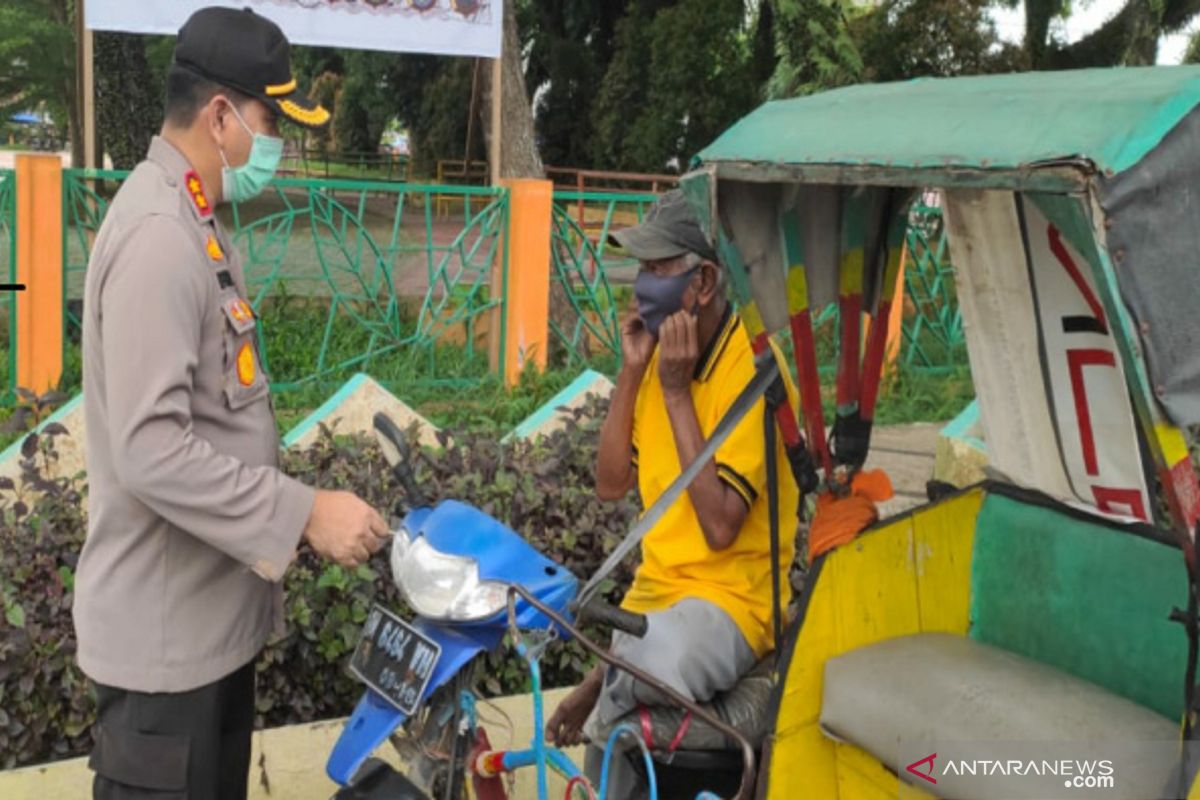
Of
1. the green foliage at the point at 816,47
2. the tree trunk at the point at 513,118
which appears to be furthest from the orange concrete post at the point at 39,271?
the green foliage at the point at 816,47

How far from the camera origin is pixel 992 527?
Result: 2.92m

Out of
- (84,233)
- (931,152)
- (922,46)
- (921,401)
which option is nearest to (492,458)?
(931,152)

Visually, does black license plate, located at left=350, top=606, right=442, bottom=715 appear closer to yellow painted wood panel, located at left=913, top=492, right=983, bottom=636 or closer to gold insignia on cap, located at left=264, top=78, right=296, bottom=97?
gold insignia on cap, located at left=264, top=78, right=296, bottom=97

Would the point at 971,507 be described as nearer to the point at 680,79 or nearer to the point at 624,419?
the point at 624,419

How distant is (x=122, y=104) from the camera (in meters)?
15.2

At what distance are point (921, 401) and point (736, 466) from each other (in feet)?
19.8

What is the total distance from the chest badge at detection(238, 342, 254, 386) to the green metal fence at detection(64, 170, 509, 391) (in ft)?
16.1

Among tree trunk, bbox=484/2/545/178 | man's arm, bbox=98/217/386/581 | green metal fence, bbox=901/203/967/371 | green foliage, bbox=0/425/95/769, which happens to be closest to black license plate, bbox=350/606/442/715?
man's arm, bbox=98/217/386/581

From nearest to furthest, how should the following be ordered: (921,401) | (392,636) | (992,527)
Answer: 1. (392,636)
2. (992,527)
3. (921,401)

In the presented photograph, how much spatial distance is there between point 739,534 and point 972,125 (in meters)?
0.96

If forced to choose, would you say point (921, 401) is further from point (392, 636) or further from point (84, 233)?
point (392, 636)

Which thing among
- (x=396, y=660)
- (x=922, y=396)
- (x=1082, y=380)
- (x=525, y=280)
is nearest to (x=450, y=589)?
(x=396, y=660)

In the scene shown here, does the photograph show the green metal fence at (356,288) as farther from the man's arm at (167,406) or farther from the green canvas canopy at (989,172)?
the man's arm at (167,406)

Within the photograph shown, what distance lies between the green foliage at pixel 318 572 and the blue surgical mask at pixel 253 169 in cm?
136
